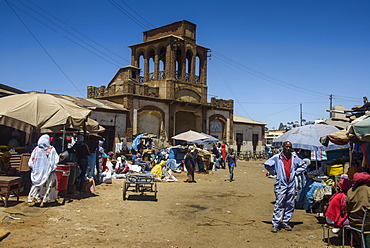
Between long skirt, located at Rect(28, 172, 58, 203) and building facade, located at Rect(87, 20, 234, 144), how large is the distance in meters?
16.3

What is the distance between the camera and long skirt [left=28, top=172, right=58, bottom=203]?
8.32 metres

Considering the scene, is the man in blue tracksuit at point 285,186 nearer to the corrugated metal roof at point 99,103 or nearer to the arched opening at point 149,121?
the corrugated metal roof at point 99,103

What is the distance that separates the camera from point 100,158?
1412 cm

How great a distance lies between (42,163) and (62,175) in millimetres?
887

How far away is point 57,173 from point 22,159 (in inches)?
44.8

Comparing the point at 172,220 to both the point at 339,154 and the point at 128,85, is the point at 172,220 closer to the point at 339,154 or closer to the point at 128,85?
the point at 339,154

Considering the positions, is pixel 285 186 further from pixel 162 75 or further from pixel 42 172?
pixel 162 75

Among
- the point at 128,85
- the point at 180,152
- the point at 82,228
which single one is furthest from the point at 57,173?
the point at 128,85

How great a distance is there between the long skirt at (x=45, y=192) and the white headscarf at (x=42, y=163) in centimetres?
14

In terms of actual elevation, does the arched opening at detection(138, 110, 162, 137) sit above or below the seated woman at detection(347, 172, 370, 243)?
above

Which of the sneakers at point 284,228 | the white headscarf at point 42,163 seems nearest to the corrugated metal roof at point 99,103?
the white headscarf at point 42,163

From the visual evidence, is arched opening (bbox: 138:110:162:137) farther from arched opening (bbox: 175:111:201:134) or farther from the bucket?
the bucket

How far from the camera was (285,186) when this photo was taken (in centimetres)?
718

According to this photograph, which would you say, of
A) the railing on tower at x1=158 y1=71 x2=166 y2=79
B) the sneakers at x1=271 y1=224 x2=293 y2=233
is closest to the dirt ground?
the sneakers at x1=271 y1=224 x2=293 y2=233
